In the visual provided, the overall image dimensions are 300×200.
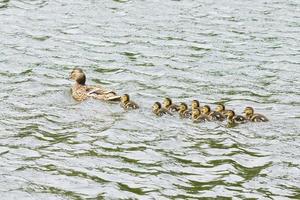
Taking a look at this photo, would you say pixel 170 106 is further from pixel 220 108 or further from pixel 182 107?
Result: pixel 220 108

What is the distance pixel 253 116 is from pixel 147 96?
1885mm

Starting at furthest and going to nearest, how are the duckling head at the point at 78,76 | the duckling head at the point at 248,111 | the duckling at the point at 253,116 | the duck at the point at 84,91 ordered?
the duckling head at the point at 78,76 → the duck at the point at 84,91 → the duckling head at the point at 248,111 → the duckling at the point at 253,116

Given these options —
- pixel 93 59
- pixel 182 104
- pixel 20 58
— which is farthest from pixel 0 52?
pixel 182 104

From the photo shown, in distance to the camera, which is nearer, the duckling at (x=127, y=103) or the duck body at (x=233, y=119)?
the duck body at (x=233, y=119)

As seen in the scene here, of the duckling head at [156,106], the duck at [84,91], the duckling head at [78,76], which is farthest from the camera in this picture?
the duckling head at [78,76]

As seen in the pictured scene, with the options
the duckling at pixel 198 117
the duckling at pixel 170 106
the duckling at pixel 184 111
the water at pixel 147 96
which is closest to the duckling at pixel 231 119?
the water at pixel 147 96

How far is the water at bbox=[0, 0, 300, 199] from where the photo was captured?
32.2ft

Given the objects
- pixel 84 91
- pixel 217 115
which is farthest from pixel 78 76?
pixel 217 115

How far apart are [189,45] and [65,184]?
6.25 metres

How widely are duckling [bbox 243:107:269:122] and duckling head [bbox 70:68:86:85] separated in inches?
111

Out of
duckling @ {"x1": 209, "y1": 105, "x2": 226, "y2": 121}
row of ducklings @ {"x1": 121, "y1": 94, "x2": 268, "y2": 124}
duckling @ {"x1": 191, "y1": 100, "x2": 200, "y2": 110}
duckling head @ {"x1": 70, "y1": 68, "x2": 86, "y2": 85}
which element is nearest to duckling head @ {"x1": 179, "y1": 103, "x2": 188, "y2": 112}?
row of ducklings @ {"x1": 121, "y1": 94, "x2": 268, "y2": 124}

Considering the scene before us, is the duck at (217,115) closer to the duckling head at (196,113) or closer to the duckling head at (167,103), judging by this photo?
the duckling head at (196,113)

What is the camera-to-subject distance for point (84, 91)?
13.0 metres

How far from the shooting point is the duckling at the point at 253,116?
37.7ft
